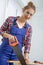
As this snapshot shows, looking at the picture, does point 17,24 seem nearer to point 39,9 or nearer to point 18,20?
point 18,20

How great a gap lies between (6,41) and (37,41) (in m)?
3.38

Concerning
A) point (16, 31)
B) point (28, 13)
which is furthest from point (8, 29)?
point (28, 13)

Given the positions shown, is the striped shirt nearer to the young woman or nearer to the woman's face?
the young woman

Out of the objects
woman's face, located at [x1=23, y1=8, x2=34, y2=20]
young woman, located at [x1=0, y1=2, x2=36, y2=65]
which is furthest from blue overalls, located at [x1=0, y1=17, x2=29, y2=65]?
woman's face, located at [x1=23, y1=8, x2=34, y2=20]

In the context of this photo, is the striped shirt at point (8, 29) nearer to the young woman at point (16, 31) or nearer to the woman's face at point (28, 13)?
the young woman at point (16, 31)

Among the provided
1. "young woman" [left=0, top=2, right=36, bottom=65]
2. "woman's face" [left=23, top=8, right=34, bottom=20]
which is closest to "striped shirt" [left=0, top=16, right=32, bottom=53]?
"young woman" [left=0, top=2, right=36, bottom=65]

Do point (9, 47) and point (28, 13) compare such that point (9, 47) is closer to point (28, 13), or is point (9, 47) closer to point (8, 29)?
point (8, 29)

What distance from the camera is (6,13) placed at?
2.95m

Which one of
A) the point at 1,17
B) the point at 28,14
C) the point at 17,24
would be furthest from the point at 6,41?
the point at 1,17

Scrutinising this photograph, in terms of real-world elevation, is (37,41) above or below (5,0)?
below

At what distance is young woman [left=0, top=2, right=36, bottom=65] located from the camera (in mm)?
1763

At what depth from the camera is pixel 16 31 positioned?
182 centimetres

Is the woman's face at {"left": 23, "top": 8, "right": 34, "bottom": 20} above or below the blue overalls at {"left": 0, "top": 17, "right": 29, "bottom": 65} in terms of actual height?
above

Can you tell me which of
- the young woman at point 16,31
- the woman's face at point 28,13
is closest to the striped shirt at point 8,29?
the young woman at point 16,31
